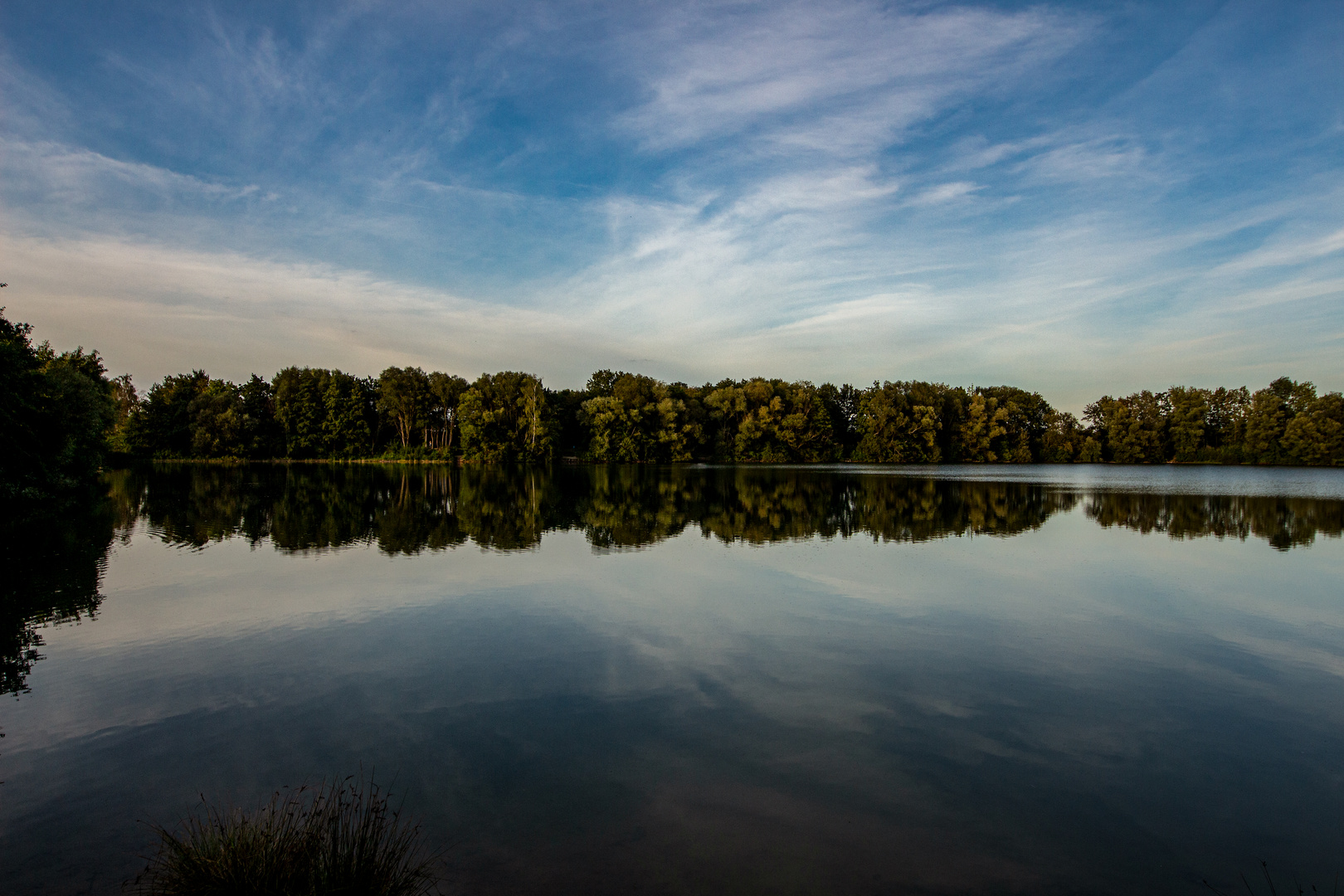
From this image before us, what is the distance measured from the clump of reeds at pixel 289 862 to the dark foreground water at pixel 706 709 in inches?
10.1

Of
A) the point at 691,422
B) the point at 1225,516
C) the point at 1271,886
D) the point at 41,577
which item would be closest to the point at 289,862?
the point at 1271,886

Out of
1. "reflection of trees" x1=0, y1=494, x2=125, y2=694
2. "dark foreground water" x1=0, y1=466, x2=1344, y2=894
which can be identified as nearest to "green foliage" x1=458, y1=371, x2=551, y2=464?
"reflection of trees" x1=0, y1=494, x2=125, y2=694

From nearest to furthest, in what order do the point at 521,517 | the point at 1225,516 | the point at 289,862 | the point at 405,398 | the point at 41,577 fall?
the point at 289,862 < the point at 41,577 < the point at 521,517 < the point at 1225,516 < the point at 405,398

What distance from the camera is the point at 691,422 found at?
313 feet

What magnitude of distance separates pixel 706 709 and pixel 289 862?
4.64 m

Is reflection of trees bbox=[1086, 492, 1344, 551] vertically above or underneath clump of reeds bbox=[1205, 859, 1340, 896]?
above

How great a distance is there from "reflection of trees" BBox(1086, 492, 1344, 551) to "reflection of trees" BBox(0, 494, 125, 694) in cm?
2932

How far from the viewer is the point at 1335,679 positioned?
29.8ft

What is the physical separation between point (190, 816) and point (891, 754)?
6.19 meters

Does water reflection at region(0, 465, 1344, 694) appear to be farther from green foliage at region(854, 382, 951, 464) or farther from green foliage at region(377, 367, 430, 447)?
green foliage at region(854, 382, 951, 464)

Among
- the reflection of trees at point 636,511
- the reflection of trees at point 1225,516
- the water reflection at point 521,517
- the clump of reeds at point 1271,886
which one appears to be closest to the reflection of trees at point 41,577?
the water reflection at point 521,517

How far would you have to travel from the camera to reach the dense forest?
85.2 m

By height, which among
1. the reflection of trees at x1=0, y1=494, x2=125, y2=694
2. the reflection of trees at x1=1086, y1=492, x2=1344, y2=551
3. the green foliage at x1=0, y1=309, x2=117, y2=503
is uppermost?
the green foliage at x1=0, y1=309, x2=117, y2=503

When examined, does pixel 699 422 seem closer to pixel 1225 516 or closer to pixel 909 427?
pixel 909 427
